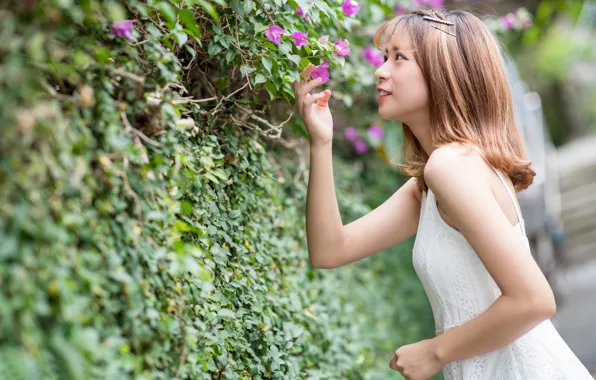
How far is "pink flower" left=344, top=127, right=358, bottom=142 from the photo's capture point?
4496 mm

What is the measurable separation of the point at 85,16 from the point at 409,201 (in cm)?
137

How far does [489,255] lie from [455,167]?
26 cm

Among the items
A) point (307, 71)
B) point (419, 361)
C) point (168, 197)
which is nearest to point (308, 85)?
point (307, 71)

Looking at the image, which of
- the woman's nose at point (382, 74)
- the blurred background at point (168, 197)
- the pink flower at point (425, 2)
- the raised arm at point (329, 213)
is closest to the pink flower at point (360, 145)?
the blurred background at point (168, 197)

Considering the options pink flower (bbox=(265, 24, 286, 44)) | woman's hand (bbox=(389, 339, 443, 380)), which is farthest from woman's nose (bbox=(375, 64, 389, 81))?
woman's hand (bbox=(389, 339, 443, 380))

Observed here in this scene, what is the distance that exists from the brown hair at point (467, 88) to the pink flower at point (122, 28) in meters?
0.98

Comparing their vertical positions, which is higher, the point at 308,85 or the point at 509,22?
the point at 308,85

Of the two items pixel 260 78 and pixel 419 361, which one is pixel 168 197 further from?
pixel 419 361

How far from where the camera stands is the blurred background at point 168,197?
1130 millimetres

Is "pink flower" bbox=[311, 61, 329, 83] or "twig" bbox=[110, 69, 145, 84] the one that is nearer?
"twig" bbox=[110, 69, 145, 84]

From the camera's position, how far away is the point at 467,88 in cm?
207

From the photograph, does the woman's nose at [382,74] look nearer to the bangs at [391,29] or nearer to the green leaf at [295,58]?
the bangs at [391,29]

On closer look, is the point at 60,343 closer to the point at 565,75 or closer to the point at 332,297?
the point at 332,297

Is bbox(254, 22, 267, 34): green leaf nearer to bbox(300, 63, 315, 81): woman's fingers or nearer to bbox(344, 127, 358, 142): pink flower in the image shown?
bbox(300, 63, 315, 81): woman's fingers
